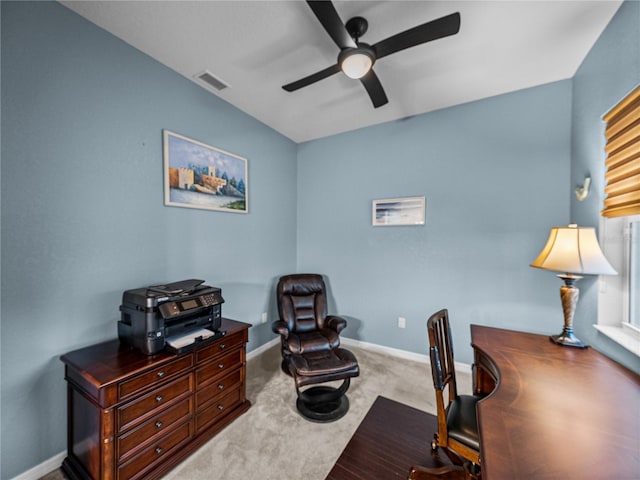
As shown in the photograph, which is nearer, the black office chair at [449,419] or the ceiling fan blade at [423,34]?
the black office chair at [449,419]

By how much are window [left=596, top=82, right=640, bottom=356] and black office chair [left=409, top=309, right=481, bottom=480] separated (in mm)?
885

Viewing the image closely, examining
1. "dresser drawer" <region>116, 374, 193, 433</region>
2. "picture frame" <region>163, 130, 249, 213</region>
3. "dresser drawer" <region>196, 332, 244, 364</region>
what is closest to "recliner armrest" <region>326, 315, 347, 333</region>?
"dresser drawer" <region>196, 332, 244, 364</region>

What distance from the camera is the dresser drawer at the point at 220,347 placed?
5.82 ft

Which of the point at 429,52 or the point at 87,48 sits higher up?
the point at 429,52

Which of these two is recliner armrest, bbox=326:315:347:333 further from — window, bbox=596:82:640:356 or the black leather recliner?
window, bbox=596:82:640:356

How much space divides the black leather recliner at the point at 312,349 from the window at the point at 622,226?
5.82 feet

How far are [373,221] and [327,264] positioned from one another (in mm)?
898

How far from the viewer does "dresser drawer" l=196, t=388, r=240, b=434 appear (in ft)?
5.81

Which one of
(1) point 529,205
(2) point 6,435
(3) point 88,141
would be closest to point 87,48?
(3) point 88,141

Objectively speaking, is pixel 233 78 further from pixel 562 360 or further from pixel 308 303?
pixel 562 360

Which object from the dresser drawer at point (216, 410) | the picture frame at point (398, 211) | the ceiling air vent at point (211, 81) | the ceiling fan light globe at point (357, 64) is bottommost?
the dresser drawer at point (216, 410)

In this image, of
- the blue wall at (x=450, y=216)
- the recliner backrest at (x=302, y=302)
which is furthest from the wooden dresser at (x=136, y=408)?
the blue wall at (x=450, y=216)

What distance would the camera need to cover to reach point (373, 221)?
10.5 ft

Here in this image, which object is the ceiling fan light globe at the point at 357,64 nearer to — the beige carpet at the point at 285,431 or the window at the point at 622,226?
the window at the point at 622,226
